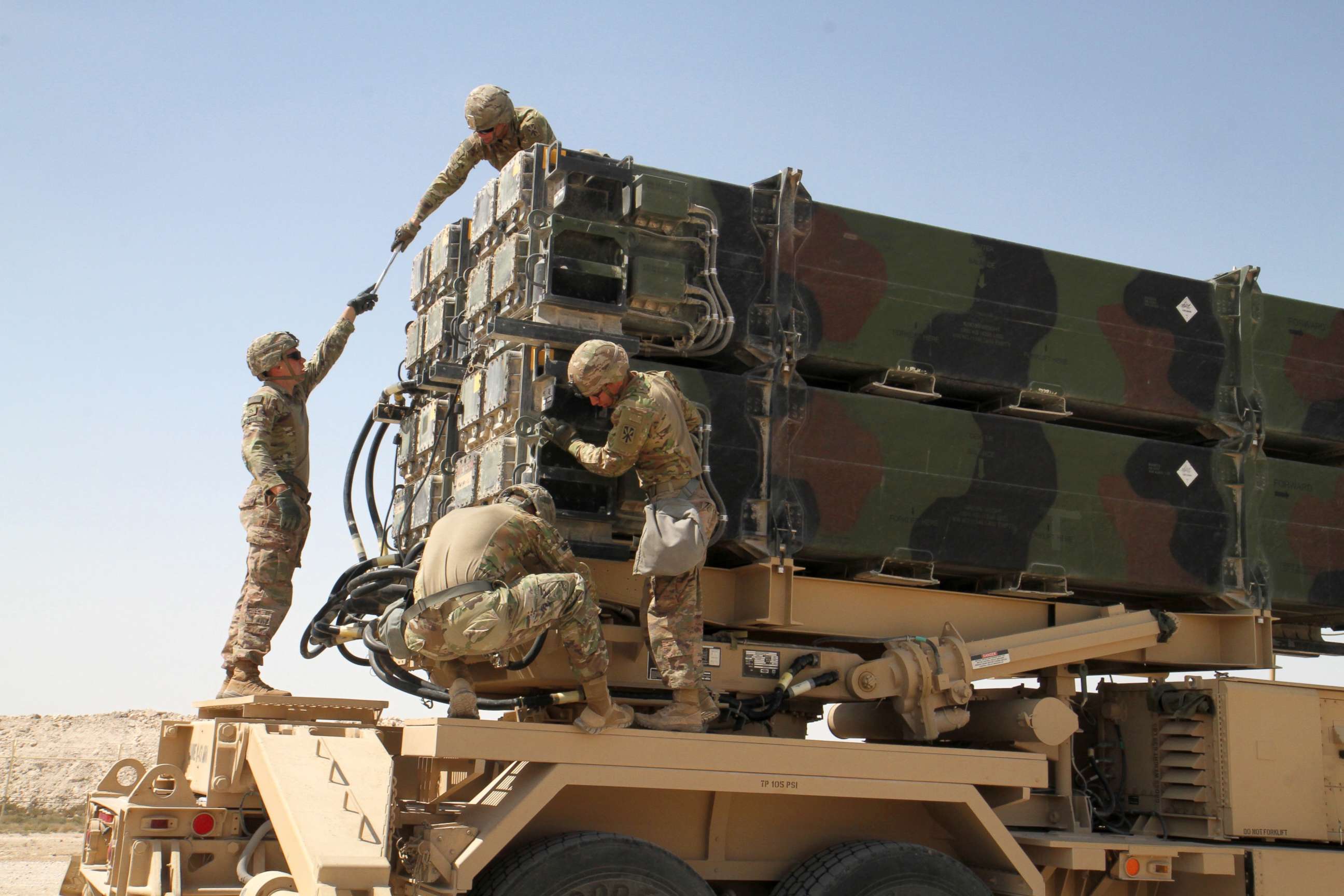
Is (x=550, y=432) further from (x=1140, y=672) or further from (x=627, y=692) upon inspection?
(x=1140, y=672)

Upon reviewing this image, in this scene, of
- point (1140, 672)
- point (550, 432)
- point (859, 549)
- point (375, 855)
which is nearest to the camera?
point (375, 855)

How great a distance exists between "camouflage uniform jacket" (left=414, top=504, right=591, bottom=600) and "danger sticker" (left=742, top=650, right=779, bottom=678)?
1.12 meters

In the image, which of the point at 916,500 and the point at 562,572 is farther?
the point at 916,500

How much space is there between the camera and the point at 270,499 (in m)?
6.35

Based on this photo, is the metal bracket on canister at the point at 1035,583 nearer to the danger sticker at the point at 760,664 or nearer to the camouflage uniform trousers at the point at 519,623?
the danger sticker at the point at 760,664

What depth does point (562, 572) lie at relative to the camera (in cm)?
520

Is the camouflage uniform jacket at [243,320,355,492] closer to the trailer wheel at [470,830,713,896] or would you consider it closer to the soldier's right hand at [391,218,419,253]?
the soldier's right hand at [391,218,419,253]

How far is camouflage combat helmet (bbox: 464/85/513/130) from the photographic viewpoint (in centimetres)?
673

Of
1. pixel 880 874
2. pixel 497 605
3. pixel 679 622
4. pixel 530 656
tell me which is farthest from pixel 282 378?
pixel 880 874

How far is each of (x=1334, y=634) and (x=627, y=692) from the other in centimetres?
463

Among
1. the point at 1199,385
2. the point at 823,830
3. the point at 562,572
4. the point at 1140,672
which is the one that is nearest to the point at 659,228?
the point at 562,572

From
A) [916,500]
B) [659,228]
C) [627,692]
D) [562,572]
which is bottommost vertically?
[627,692]

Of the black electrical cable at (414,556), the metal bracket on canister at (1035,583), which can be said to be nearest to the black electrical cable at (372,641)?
the black electrical cable at (414,556)

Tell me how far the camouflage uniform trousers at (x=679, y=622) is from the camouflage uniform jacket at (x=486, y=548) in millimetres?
413
